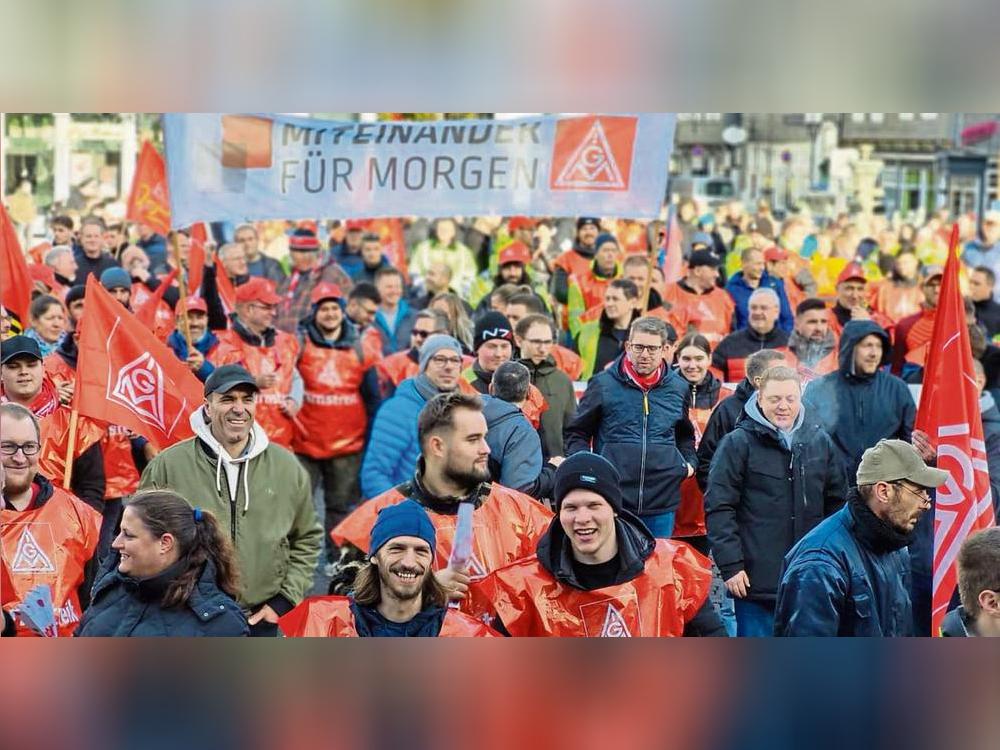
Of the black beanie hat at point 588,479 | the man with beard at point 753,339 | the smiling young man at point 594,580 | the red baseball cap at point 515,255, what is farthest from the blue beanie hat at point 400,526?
the red baseball cap at point 515,255

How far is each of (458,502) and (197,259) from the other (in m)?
3.43

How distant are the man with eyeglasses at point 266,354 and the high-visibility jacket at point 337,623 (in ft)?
7.28

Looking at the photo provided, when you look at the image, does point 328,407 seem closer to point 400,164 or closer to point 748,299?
point 400,164

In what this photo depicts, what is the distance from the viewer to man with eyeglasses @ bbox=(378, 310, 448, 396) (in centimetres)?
725

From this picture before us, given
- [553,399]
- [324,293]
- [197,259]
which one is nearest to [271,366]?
[324,293]

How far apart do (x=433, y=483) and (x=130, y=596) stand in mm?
977

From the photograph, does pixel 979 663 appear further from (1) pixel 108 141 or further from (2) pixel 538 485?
(1) pixel 108 141

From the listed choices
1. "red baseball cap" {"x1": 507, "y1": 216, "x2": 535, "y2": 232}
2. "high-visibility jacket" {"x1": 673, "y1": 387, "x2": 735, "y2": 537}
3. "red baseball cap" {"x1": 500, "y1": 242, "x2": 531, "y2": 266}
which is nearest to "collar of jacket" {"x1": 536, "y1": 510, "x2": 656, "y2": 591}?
"high-visibility jacket" {"x1": 673, "y1": 387, "x2": 735, "y2": 537}

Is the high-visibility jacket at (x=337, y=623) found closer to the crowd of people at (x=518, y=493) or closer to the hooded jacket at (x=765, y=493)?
the crowd of people at (x=518, y=493)

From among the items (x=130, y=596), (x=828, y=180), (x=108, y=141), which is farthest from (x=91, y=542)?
(x=828, y=180)

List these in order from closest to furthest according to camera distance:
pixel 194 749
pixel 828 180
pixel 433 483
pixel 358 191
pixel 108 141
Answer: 1. pixel 194 749
2. pixel 433 483
3. pixel 358 191
4. pixel 108 141
5. pixel 828 180

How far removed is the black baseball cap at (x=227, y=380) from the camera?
526 centimetres

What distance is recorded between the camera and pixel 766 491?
5.35 m
